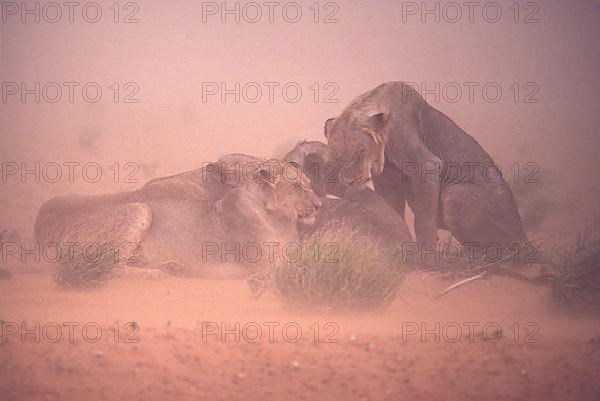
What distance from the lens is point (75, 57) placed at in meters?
24.8

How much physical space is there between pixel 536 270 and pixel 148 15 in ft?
61.6

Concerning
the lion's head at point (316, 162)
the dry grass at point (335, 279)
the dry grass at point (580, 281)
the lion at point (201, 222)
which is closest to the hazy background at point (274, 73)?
the lion at point (201, 222)

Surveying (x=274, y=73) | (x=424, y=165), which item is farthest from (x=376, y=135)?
(x=274, y=73)

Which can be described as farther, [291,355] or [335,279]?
[335,279]

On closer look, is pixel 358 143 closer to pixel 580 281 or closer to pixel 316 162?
pixel 316 162

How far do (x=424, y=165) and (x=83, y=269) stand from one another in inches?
173

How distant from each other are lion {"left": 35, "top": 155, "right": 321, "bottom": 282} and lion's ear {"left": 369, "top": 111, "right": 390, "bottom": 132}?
1.12m

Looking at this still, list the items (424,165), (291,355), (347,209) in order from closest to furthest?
(291,355) → (424,165) → (347,209)

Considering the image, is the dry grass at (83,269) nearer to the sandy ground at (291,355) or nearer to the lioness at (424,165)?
the sandy ground at (291,355)

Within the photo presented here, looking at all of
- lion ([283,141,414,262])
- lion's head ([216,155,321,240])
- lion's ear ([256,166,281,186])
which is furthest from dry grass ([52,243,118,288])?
lion ([283,141,414,262])

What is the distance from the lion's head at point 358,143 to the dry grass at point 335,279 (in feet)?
5.44

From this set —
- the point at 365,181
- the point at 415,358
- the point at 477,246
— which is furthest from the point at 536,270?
the point at 415,358

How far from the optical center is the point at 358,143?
8.40 m

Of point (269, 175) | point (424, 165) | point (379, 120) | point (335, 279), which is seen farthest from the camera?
point (424, 165)
